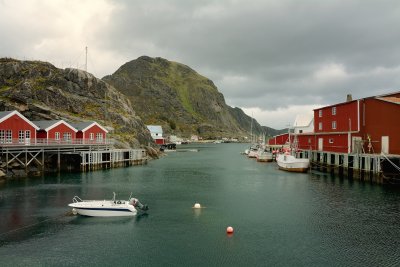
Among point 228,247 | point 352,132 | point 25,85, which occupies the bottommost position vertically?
point 228,247

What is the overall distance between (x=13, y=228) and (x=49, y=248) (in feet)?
23.1

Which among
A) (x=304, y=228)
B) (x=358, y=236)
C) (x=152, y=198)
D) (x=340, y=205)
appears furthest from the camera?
(x=152, y=198)

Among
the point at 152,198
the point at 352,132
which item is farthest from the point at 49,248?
the point at 352,132

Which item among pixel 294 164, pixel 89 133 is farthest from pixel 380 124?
pixel 89 133

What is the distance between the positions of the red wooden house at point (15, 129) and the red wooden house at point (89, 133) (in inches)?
500

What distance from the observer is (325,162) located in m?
78.0

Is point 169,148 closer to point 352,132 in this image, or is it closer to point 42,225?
point 352,132

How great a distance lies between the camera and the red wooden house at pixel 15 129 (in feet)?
205

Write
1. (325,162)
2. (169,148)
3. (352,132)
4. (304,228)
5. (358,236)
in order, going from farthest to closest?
(169,148)
(325,162)
(352,132)
(304,228)
(358,236)

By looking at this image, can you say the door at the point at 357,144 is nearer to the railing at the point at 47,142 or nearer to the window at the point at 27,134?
the railing at the point at 47,142

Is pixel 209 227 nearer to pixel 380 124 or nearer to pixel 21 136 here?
pixel 380 124

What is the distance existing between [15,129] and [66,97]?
4422 cm

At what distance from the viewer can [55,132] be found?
73.8 m

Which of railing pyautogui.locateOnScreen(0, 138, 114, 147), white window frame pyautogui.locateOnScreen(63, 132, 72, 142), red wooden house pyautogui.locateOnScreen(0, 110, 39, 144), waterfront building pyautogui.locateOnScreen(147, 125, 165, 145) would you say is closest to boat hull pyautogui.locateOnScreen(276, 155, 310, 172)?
railing pyautogui.locateOnScreen(0, 138, 114, 147)
